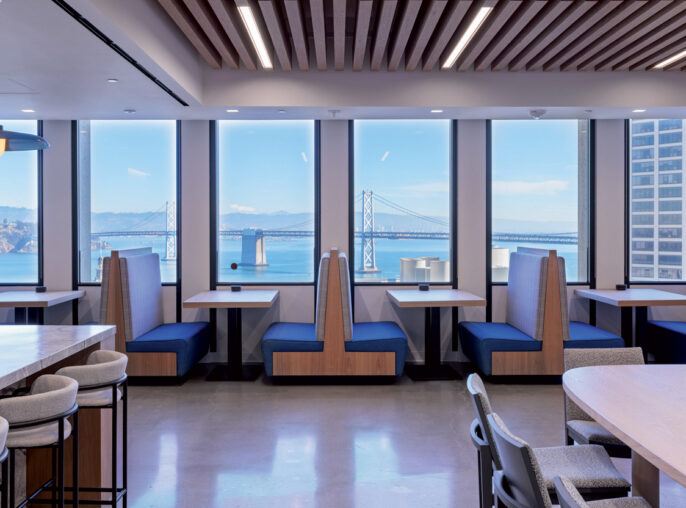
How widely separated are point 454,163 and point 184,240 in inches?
132

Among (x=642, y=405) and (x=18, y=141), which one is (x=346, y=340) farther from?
(x=642, y=405)

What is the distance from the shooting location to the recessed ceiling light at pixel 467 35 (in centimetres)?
404

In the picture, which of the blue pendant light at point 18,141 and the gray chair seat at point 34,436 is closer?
the gray chair seat at point 34,436

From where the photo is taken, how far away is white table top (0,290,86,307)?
5.46 meters

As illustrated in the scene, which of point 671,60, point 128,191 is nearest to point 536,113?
point 671,60

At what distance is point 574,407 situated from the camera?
2.89 m

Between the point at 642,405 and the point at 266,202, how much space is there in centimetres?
514

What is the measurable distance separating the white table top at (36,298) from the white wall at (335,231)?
1.18ft

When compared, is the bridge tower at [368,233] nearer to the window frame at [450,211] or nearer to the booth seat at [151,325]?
the window frame at [450,211]

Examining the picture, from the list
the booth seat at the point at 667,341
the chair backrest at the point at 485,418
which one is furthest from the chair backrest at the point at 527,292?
the chair backrest at the point at 485,418

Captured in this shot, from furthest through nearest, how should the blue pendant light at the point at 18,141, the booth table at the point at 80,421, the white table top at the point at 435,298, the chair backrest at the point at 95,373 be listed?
1. the white table top at the point at 435,298
2. the blue pendant light at the point at 18,141
3. the booth table at the point at 80,421
4. the chair backrest at the point at 95,373

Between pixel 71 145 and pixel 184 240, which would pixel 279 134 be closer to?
pixel 184 240

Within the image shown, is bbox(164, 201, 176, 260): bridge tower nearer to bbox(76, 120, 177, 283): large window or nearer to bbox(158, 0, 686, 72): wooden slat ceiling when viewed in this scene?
bbox(76, 120, 177, 283): large window

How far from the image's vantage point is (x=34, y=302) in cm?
548
